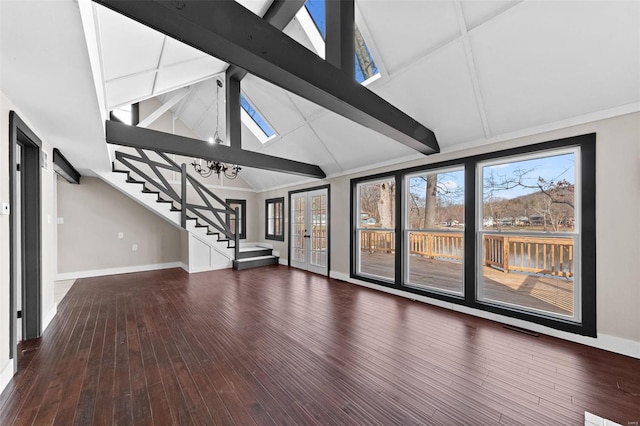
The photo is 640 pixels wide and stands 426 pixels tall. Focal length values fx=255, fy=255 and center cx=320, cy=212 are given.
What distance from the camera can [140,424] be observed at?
1.69 m

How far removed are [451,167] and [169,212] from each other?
6.08 metres

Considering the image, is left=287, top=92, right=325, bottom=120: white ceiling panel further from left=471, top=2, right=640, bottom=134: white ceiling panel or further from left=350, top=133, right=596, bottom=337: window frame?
left=471, top=2, right=640, bottom=134: white ceiling panel

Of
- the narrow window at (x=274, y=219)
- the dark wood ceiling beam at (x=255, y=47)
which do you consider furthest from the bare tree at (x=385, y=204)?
the dark wood ceiling beam at (x=255, y=47)

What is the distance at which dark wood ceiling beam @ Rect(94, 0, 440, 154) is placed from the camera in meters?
1.32

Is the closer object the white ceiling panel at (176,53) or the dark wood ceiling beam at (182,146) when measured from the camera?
the white ceiling panel at (176,53)

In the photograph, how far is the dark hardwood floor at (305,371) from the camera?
1795mm

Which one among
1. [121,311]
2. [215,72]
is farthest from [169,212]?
[215,72]

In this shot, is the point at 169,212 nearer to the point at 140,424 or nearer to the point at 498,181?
the point at 140,424

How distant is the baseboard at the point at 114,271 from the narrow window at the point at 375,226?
5313 millimetres

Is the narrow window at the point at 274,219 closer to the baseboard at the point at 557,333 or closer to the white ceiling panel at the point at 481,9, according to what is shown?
the baseboard at the point at 557,333

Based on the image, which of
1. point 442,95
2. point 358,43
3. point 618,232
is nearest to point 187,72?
point 358,43

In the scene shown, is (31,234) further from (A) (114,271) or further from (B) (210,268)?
(A) (114,271)

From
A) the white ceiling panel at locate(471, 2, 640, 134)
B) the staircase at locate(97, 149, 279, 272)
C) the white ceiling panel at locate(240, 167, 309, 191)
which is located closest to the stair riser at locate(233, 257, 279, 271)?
the staircase at locate(97, 149, 279, 272)

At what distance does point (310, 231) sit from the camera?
6887mm
